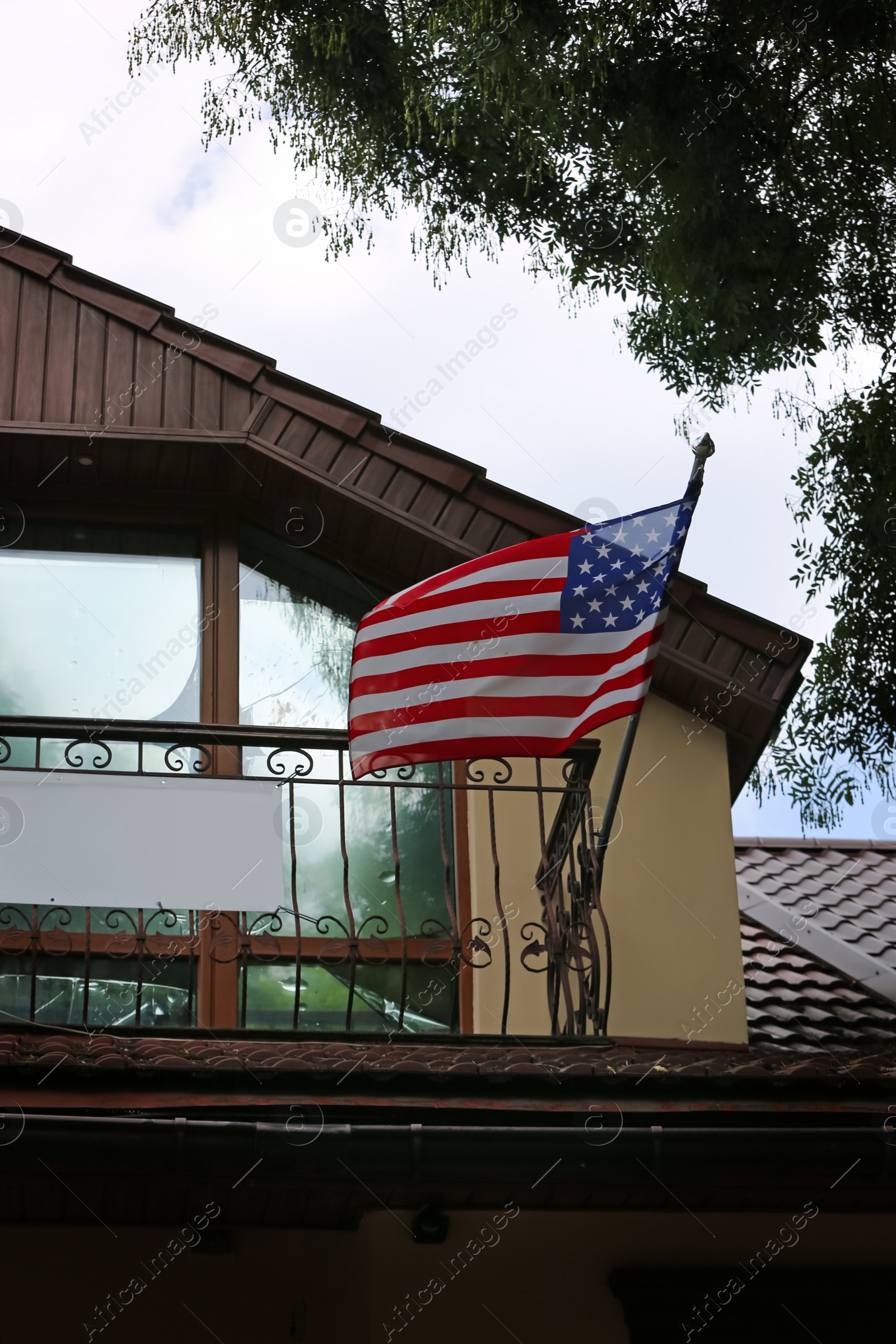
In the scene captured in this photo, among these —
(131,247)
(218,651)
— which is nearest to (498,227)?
(218,651)

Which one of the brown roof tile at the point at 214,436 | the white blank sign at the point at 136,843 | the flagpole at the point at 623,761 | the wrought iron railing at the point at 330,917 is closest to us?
the white blank sign at the point at 136,843

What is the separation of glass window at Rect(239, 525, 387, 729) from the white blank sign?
1500 millimetres

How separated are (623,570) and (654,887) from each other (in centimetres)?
177

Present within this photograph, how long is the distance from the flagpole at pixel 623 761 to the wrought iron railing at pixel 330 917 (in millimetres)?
82

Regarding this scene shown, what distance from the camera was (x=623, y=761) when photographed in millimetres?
5754

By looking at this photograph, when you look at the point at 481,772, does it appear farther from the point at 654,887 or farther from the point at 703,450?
the point at 703,450

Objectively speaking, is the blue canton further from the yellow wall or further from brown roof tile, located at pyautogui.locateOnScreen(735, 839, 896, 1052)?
brown roof tile, located at pyautogui.locateOnScreen(735, 839, 896, 1052)

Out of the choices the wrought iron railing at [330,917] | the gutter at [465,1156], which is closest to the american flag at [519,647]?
the wrought iron railing at [330,917]

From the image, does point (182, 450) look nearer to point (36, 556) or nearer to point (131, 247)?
point (36, 556)

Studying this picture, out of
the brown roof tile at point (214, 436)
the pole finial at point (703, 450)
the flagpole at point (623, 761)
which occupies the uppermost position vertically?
the brown roof tile at point (214, 436)

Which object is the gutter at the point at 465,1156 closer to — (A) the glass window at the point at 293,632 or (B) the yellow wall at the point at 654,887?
(B) the yellow wall at the point at 654,887

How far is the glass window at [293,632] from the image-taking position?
22.7 feet

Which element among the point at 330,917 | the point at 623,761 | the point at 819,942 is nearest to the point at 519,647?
the point at 623,761

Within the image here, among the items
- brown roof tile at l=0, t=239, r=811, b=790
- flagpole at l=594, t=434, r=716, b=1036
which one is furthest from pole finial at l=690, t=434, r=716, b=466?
brown roof tile at l=0, t=239, r=811, b=790
